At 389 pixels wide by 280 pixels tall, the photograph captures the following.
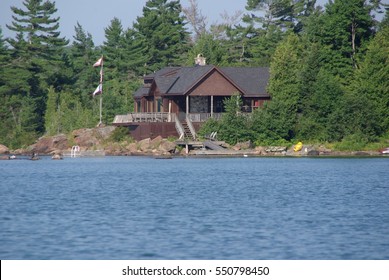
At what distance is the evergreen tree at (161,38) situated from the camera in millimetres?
103688

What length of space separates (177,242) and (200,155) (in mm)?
42898

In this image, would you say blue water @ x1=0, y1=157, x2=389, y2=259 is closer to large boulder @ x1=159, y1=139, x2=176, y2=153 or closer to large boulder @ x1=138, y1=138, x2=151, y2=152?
large boulder @ x1=159, y1=139, x2=176, y2=153

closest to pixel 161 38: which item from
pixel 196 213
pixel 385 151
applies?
pixel 385 151

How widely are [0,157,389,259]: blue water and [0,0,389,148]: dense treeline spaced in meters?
14.0

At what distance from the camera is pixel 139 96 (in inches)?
3246

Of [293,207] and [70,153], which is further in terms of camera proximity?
[70,153]

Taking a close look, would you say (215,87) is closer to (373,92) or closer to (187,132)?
(187,132)

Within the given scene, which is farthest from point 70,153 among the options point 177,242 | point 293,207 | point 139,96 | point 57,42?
point 177,242

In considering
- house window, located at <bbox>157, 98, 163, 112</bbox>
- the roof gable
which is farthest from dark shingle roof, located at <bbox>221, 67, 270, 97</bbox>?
house window, located at <bbox>157, 98, 163, 112</bbox>

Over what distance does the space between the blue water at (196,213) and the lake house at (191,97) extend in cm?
1643

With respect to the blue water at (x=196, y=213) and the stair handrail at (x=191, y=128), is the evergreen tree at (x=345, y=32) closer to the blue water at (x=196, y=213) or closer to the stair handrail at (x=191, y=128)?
the stair handrail at (x=191, y=128)

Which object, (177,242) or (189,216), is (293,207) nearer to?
(189,216)

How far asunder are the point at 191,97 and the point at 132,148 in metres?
6.73

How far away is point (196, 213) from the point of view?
31.8m
